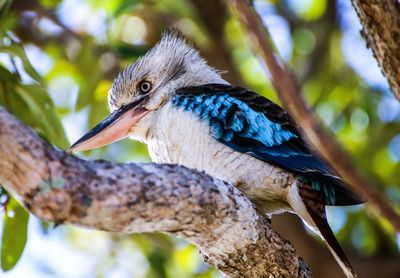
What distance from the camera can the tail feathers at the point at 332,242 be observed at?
3.20 m

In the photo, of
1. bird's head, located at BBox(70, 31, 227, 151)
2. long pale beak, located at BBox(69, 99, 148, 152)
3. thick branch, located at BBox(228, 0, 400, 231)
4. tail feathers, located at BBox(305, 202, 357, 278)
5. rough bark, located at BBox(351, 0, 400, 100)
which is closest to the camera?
thick branch, located at BBox(228, 0, 400, 231)

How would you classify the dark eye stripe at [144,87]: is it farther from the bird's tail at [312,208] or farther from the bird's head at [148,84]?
the bird's tail at [312,208]

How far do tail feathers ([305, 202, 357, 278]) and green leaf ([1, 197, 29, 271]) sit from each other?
120cm

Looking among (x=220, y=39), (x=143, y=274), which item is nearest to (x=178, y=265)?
(x=143, y=274)

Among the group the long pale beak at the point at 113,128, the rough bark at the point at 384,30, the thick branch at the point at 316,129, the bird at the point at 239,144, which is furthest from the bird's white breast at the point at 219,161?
the thick branch at the point at 316,129

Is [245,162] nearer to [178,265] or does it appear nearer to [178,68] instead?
[178,68]

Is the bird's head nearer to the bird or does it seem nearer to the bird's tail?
the bird

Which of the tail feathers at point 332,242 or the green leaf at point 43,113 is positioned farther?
the green leaf at point 43,113

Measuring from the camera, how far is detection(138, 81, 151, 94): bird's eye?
4.21m

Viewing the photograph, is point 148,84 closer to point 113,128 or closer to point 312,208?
point 113,128

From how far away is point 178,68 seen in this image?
14.1ft

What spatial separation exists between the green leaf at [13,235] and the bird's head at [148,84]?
1.39ft

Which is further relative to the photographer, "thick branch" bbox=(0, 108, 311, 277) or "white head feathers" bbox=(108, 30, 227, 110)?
"white head feathers" bbox=(108, 30, 227, 110)

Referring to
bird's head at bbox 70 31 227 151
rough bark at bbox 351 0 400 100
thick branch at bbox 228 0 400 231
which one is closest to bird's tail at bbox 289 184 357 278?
rough bark at bbox 351 0 400 100
